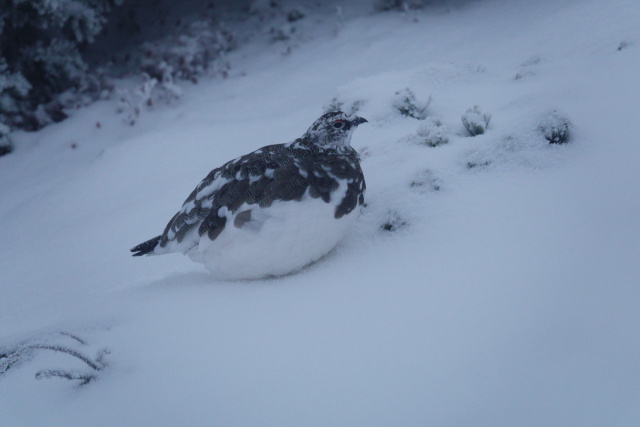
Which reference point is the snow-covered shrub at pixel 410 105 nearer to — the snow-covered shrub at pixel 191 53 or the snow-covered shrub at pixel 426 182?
the snow-covered shrub at pixel 426 182

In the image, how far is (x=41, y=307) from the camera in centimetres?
317

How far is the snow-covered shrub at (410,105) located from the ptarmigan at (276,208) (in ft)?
4.41

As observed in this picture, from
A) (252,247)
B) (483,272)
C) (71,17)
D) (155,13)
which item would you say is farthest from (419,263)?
(155,13)

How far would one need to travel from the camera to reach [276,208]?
2.37 m

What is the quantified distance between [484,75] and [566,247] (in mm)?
2647

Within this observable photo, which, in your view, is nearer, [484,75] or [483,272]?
[483,272]

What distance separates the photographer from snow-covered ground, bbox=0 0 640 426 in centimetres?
169

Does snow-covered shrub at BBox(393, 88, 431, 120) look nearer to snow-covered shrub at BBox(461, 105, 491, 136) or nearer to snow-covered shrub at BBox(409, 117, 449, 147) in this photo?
snow-covered shrub at BBox(409, 117, 449, 147)

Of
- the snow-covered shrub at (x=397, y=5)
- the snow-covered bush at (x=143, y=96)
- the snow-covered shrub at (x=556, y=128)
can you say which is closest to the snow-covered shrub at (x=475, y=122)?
the snow-covered shrub at (x=556, y=128)

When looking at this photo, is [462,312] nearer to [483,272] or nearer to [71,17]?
[483,272]

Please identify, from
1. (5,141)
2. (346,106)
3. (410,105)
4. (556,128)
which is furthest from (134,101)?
(556,128)

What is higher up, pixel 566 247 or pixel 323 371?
pixel 566 247

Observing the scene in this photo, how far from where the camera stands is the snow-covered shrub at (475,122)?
317cm

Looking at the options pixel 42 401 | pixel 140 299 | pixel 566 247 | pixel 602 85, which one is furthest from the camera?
pixel 602 85
